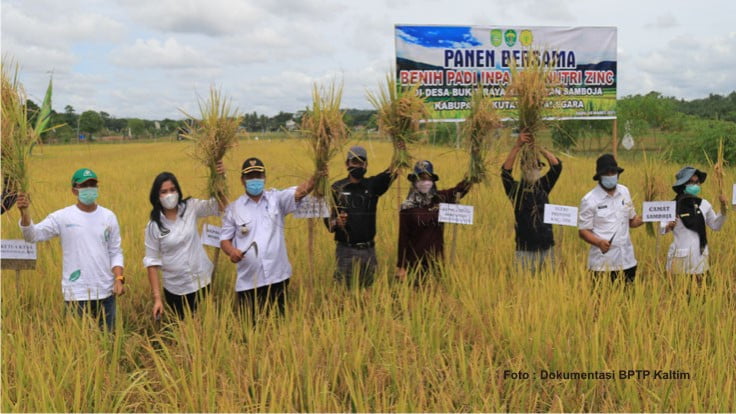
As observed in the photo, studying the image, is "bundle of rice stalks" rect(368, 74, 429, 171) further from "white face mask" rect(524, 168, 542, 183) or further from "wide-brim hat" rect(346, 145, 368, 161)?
"white face mask" rect(524, 168, 542, 183)

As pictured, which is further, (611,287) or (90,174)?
(611,287)

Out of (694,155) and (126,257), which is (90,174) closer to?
(126,257)

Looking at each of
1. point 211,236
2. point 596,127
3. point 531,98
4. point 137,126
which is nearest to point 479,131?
point 531,98

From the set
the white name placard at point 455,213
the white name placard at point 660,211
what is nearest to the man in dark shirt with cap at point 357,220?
the white name placard at point 455,213

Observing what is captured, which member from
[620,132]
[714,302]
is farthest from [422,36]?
[620,132]

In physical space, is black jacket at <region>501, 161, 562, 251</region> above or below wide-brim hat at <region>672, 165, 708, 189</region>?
below

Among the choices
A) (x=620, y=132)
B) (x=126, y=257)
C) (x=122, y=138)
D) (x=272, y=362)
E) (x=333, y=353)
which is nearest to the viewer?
(x=333, y=353)

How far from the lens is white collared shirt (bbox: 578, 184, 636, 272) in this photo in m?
3.76

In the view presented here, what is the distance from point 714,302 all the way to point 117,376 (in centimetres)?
377

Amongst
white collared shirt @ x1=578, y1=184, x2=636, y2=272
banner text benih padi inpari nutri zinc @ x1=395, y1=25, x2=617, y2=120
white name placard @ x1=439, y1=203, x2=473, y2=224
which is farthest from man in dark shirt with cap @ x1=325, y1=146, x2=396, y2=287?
banner text benih padi inpari nutri zinc @ x1=395, y1=25, x2=617, y2=120

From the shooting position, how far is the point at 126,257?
502 cm

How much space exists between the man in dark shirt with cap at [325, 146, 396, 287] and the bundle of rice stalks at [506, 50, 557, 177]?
106 cm

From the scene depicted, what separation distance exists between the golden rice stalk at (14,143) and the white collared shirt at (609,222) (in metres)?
4.00

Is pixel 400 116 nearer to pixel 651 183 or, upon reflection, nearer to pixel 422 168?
pixel 422 168
